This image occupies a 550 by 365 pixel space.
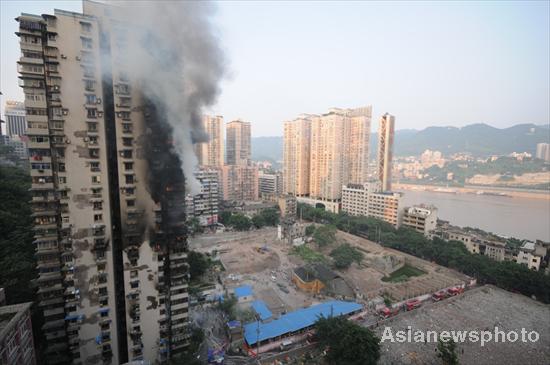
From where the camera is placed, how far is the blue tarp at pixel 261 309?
9.85 m

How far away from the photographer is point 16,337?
17.5 ft

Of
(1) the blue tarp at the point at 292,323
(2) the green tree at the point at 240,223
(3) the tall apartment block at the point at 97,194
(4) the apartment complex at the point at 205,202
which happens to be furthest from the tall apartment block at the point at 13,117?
(1) the blue tarp at the point at 292,323

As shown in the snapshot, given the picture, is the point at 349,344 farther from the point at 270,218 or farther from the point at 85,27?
the point at 270,218

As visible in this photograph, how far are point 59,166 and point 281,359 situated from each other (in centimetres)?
793

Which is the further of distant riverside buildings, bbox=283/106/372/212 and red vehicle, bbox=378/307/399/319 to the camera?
distant riverside buildings, bbox=283/106/372/212

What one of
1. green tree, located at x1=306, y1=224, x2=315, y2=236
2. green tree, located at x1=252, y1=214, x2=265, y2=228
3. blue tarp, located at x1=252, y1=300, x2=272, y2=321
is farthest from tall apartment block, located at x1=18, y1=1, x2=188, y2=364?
green tree, located at x1=252, y1=214, x2=265, y2=228

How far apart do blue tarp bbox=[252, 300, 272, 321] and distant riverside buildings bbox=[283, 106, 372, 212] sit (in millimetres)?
19705

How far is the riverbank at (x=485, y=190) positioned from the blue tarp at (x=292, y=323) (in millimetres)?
50643

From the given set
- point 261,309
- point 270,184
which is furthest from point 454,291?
point 270,184

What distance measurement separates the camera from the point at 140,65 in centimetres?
626

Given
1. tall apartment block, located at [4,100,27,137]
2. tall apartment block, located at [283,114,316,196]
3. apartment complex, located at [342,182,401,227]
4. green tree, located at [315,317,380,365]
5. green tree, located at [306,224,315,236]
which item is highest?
tall apartment block, located at [4,100,27,137]

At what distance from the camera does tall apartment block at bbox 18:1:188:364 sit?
19.6 ft

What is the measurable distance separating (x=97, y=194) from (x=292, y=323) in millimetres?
7269

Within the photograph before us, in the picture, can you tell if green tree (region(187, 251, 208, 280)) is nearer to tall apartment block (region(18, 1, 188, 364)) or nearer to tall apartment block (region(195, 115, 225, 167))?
tall apartment block (region(18, 1, 188, 364))
